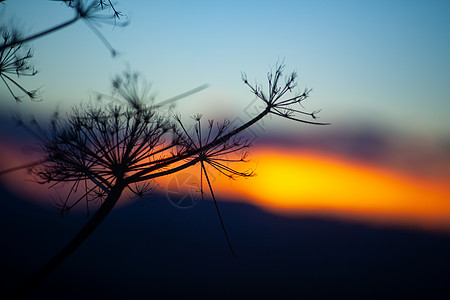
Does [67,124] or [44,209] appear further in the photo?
[44,209]

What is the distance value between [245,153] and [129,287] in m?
54.8

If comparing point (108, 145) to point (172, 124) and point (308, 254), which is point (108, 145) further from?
point (308, 254)

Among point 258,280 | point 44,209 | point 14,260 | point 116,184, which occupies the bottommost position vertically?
point 258,280

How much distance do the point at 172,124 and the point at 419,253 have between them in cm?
11654

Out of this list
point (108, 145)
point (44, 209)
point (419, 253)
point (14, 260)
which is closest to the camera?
point (108, 145)

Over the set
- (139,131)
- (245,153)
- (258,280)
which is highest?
(139,131)

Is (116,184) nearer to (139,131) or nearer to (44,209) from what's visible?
(139,131)

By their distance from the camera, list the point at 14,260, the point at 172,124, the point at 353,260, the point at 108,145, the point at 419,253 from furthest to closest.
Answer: the point at 419,253 < the point at 353,260 < the point at 14,260 < the point at 172,124 < the point at 108,145

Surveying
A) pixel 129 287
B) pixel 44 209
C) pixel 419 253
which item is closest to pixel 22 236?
pixel 44 209

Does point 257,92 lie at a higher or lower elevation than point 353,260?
higher

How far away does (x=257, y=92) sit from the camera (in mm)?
5422

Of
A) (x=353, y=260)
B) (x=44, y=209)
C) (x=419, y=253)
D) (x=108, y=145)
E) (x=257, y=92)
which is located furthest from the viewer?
(x=419, y=253)

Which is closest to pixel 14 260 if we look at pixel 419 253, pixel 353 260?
pixel 353 260

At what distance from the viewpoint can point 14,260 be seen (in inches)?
1863
